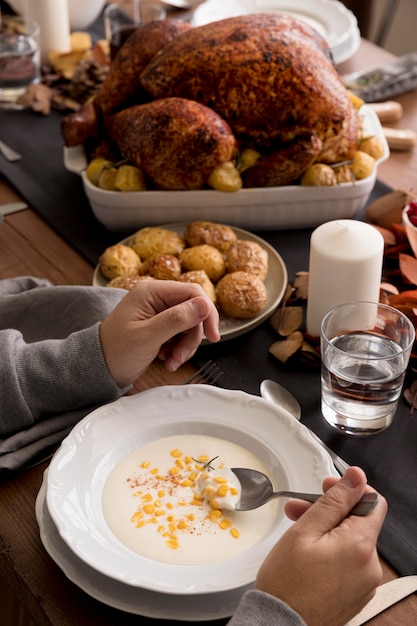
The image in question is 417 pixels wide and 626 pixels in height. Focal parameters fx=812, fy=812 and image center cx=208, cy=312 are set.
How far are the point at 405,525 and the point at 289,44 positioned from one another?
847 millimetres

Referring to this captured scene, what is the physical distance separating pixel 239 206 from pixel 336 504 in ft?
2.40

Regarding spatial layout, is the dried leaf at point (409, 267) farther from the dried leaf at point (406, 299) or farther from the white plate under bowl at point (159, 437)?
the white plate under bowl at point (159, 437)

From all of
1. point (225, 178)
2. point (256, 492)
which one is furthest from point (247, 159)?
point (256, 492)

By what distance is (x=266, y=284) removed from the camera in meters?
1.25

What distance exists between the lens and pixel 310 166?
1.38 m

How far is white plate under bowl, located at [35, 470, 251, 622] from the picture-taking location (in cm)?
77

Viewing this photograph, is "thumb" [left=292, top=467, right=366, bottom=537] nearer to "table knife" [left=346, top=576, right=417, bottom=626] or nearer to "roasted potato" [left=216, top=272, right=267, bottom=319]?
"table knife" [left=346, top=576, right=417, bottom=626]

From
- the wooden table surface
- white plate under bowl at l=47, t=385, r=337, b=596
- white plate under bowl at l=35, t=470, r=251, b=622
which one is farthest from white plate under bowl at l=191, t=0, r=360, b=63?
white plate under bowl at l=35, t=470, r=251, b=622

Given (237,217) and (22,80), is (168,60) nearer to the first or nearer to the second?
(237,217)

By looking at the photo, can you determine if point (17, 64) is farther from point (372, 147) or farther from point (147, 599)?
point (147, 599)

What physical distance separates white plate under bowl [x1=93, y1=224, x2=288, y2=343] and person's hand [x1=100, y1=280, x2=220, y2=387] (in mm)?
110

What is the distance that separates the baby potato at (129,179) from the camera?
1.37 meters

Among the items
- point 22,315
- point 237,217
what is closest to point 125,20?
point 237,217

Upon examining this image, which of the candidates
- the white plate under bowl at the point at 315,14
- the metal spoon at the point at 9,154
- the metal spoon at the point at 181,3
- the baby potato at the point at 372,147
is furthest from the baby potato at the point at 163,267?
the metal spoon at the point at 181,3
